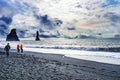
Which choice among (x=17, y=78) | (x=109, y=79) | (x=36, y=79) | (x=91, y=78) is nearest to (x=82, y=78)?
(x=91, y=78)

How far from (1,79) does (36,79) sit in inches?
113

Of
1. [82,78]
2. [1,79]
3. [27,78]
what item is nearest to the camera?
[1,79]

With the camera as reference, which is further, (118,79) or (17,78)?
(118,79)

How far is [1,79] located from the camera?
65.9ft

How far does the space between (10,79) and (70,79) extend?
5237 mm

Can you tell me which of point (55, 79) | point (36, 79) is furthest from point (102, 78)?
point (36, 79)

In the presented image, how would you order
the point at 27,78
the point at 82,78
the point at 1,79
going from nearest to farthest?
the point at 1,79
the point at 27,78
the point at 82,78

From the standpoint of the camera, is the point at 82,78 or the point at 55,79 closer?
the point at 55,79

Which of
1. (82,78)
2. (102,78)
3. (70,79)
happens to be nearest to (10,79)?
(70,79)

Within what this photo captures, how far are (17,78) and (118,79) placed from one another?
9.44 m

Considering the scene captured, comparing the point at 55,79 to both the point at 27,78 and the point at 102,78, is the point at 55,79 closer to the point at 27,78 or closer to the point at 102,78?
the point at 27,78

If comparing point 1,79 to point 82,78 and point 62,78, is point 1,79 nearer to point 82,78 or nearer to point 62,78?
point 62,78

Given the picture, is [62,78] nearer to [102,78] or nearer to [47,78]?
[47,78]

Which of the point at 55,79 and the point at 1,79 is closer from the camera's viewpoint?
the point at 1,79
